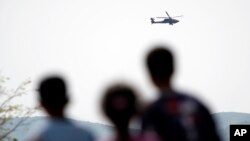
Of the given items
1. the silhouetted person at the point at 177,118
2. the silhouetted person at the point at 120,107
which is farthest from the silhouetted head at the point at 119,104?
the silhouetted person at the point at 177,118

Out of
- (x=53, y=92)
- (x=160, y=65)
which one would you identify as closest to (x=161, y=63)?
(x=160, y=65)

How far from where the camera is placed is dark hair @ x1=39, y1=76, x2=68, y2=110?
26.1ft

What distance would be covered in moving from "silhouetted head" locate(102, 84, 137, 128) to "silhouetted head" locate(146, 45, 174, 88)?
25.3 inches

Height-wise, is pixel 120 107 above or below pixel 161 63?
below

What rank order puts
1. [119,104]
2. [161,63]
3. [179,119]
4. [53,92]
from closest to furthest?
1. [119,104]
2. [179,119]
3. [161,63]
4. [53,92]

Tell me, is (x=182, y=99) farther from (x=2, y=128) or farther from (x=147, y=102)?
(x=2, y=128)

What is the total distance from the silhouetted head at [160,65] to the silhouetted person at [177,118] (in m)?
0.03

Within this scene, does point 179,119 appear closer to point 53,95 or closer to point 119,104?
point 119,104

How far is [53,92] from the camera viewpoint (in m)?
7.96

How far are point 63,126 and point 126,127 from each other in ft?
3.30

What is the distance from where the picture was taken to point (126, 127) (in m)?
7.05

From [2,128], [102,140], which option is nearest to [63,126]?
[102,140]

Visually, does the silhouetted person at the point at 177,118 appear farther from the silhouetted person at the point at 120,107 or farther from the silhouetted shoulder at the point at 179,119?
the silhouetted person at the point at 120,107

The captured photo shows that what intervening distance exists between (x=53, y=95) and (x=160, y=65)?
1270 mm
